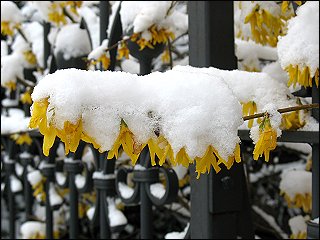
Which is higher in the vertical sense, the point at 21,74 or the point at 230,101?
the point at 21,74

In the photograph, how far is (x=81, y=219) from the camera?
338 cm

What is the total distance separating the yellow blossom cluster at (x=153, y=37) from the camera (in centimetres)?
154

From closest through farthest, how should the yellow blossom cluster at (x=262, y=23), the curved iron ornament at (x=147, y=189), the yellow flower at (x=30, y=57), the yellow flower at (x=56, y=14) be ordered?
the yellow blossom cluster at (x=262, y=23) < the curved iron ornament at (x=147, y=189) < the yellow flower at (x=56, y=14) < the yellow flower at (x=30, y=57)

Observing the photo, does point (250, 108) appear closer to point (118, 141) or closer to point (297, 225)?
point (118, 141)

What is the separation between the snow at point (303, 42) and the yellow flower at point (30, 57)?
163 cm

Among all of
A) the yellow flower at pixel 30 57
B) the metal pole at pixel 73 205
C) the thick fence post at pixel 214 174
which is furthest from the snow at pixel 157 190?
the yellow flower at pixel 30 57

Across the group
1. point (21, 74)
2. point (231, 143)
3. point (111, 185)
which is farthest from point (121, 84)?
point (21, 74)

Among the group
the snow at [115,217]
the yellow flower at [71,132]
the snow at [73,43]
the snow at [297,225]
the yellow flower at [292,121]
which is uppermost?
the snow at [73,43]

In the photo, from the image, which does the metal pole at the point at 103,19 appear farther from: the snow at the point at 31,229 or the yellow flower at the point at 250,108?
the snow at the point at 31,229

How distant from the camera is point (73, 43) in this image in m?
2.01

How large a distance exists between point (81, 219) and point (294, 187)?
6.23 ft

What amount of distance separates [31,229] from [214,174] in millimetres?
1568

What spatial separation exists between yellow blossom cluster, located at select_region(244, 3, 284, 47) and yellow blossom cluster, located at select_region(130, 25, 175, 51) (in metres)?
0.27

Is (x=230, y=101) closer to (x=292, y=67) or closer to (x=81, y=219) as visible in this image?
(x=292, y=67)
